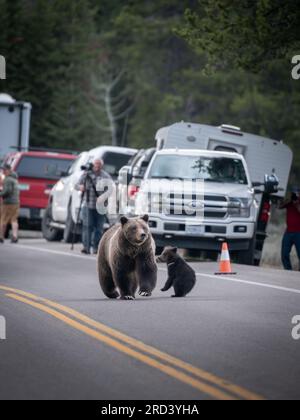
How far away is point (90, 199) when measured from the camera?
85.8 ft

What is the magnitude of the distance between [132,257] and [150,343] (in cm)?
367

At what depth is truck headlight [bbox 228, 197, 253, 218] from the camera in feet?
78.1

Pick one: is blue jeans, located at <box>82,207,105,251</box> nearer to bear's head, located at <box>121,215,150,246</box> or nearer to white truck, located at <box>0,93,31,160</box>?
bear's head, located at <box>121,215,150,246</box>

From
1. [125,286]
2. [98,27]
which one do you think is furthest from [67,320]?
[98,27]

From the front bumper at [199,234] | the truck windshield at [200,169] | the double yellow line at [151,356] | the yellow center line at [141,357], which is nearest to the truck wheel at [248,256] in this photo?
the front bumper at [199,234]

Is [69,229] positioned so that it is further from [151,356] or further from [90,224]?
[151,356]

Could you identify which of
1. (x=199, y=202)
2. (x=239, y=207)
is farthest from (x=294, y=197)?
(x=199, y=202)

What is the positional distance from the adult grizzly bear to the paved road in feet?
0.73

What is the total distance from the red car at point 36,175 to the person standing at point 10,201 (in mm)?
2498

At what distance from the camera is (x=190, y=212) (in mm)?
23531

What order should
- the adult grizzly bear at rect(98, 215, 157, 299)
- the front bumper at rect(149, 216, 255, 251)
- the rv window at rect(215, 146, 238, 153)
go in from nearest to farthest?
the adult grizzly bear at rect(98, 215, 157, 299) → the front bumper at rect(149, 216, 255, 251) → the rv window at rect(215, 146, 238, 153)

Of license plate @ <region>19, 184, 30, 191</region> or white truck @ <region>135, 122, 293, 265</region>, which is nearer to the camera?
white truck @ <region>135, 122, 293, 265</region>

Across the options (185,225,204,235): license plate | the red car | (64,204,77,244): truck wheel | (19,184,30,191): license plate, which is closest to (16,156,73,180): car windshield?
the red car

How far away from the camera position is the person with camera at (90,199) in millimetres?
25984
